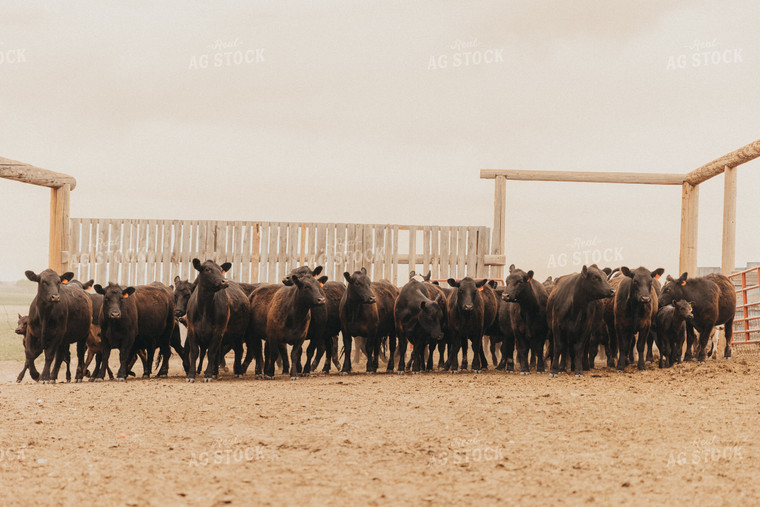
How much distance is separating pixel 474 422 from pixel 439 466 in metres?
1.47

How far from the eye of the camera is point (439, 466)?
570 centimetres

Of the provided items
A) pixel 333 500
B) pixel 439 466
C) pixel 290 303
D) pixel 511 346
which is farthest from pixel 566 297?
pixel 333 500

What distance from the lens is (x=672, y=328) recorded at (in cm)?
1270

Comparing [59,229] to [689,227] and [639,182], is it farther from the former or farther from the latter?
[689,227]

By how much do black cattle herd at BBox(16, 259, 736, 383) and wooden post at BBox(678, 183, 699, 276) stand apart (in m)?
2.44

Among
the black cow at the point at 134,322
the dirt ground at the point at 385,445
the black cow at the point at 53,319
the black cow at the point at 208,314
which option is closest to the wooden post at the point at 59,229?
the black cow at the point at 134,322

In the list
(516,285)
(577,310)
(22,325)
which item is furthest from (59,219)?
(577,310)

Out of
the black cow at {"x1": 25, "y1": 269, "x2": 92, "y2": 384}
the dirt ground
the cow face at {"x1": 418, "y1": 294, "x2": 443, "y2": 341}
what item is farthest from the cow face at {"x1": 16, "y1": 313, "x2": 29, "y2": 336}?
the cow face at {"x1": 418, "y1": 294, "x2": 443, "y2": 341}

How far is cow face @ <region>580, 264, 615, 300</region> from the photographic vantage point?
36.0 feet

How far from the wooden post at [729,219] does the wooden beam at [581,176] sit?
8.48ft

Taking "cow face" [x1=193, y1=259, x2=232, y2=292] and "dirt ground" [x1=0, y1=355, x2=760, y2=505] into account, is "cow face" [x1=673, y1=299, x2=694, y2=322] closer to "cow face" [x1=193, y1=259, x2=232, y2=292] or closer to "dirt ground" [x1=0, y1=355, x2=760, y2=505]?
"dirt ground" [x1=0, y1=355, x2=760, y2=505]

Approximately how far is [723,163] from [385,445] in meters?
10.4

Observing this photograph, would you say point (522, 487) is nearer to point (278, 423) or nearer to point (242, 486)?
point (242, 486)

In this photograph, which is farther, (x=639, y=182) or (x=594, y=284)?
(x=639, y=182)
